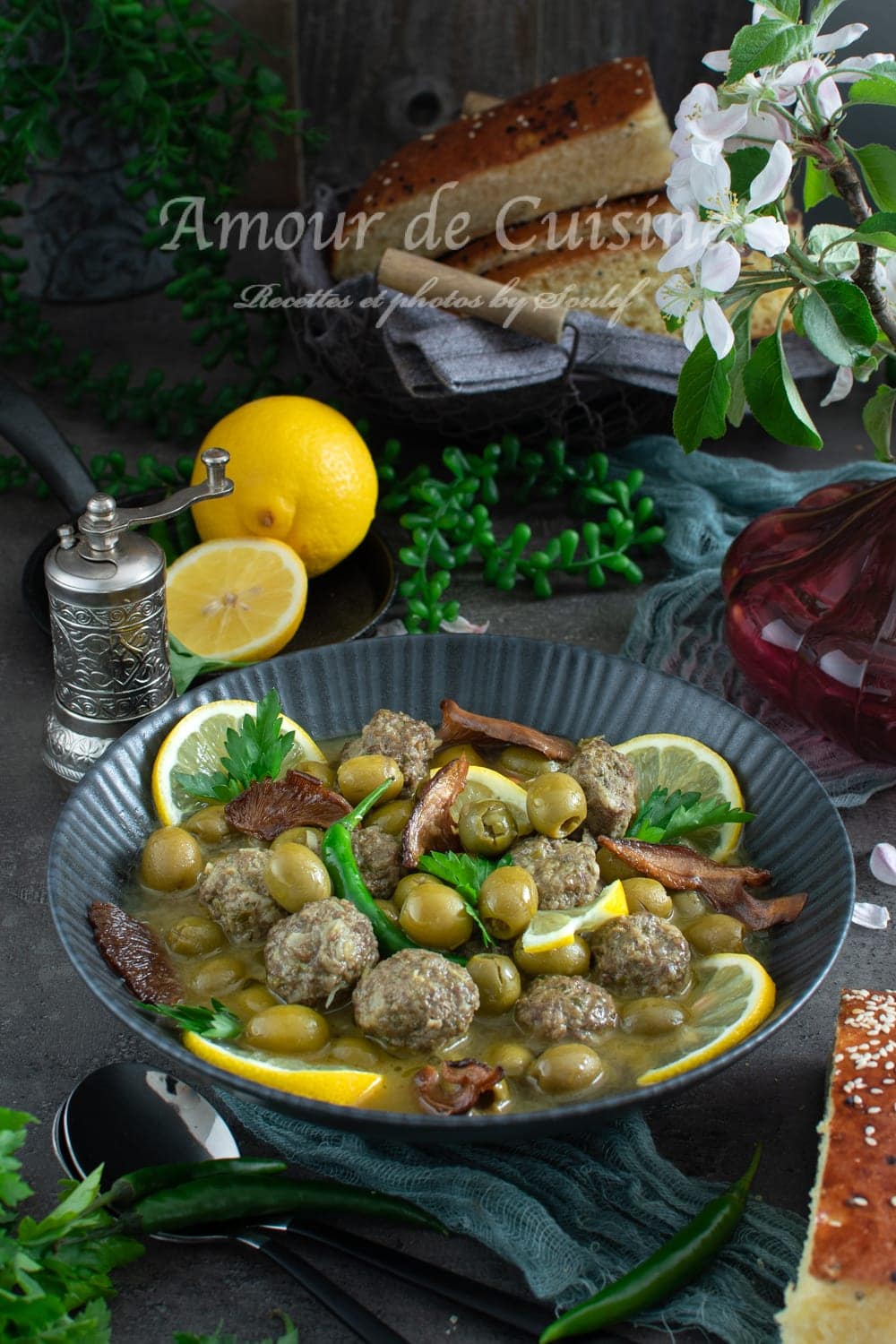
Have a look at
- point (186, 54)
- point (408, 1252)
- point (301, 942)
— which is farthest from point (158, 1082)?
point (186, 54)

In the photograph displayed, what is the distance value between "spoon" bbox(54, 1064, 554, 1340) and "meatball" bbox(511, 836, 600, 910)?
1.81 ft

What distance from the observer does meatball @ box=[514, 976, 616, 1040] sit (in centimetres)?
188

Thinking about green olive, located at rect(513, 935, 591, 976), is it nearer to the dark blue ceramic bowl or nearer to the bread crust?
the dark blue ceramic bowl

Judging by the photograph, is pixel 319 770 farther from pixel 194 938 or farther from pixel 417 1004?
pixel 417 1004

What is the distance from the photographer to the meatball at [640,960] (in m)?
1.96

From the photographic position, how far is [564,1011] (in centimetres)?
188

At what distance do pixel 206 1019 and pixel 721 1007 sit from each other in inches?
27.4

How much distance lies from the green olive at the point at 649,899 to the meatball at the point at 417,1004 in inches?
13.1

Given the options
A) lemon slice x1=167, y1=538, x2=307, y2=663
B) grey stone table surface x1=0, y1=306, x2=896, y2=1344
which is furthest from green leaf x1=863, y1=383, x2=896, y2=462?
lemon slice x1=167, y1=538, x2=307, y2=663

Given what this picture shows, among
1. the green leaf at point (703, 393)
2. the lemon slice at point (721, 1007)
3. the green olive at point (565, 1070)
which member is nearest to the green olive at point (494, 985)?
the green olive at point (565, 1070)

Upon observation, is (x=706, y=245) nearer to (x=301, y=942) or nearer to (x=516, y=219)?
(x=301, y=942)

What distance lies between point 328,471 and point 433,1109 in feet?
5.45

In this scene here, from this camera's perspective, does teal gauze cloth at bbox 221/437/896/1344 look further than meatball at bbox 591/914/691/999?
No

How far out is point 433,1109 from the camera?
68.1 inches
